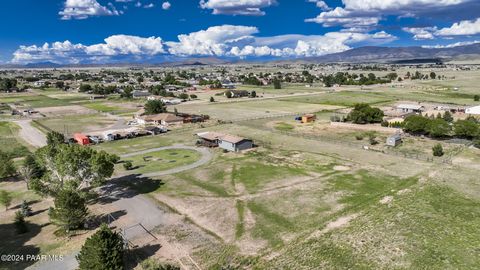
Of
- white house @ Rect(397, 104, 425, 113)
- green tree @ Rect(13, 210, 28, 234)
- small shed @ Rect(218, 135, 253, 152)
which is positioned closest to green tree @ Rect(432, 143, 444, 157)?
small shed @ Rect(218, 135, 253, 152)

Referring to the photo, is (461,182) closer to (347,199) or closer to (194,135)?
(347,199)

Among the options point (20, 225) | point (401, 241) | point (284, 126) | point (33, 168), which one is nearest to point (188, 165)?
point (33, 168)

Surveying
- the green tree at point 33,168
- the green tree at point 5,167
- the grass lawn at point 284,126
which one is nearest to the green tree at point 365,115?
the grass lawn at point 284,126

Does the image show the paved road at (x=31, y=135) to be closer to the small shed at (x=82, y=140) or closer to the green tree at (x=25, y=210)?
the small shed at (x=82, y=140)

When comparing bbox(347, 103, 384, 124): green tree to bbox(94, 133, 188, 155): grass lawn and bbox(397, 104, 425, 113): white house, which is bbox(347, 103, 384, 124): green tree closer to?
bbox(397, 104, 425, 113): white house

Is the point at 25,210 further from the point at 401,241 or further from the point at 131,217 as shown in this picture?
the point at 401,241

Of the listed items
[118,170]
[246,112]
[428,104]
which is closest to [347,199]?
[118,170]

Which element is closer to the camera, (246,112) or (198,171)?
(198,171)

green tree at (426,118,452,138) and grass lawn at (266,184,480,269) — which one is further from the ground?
green tree at (426,118,452,138)
